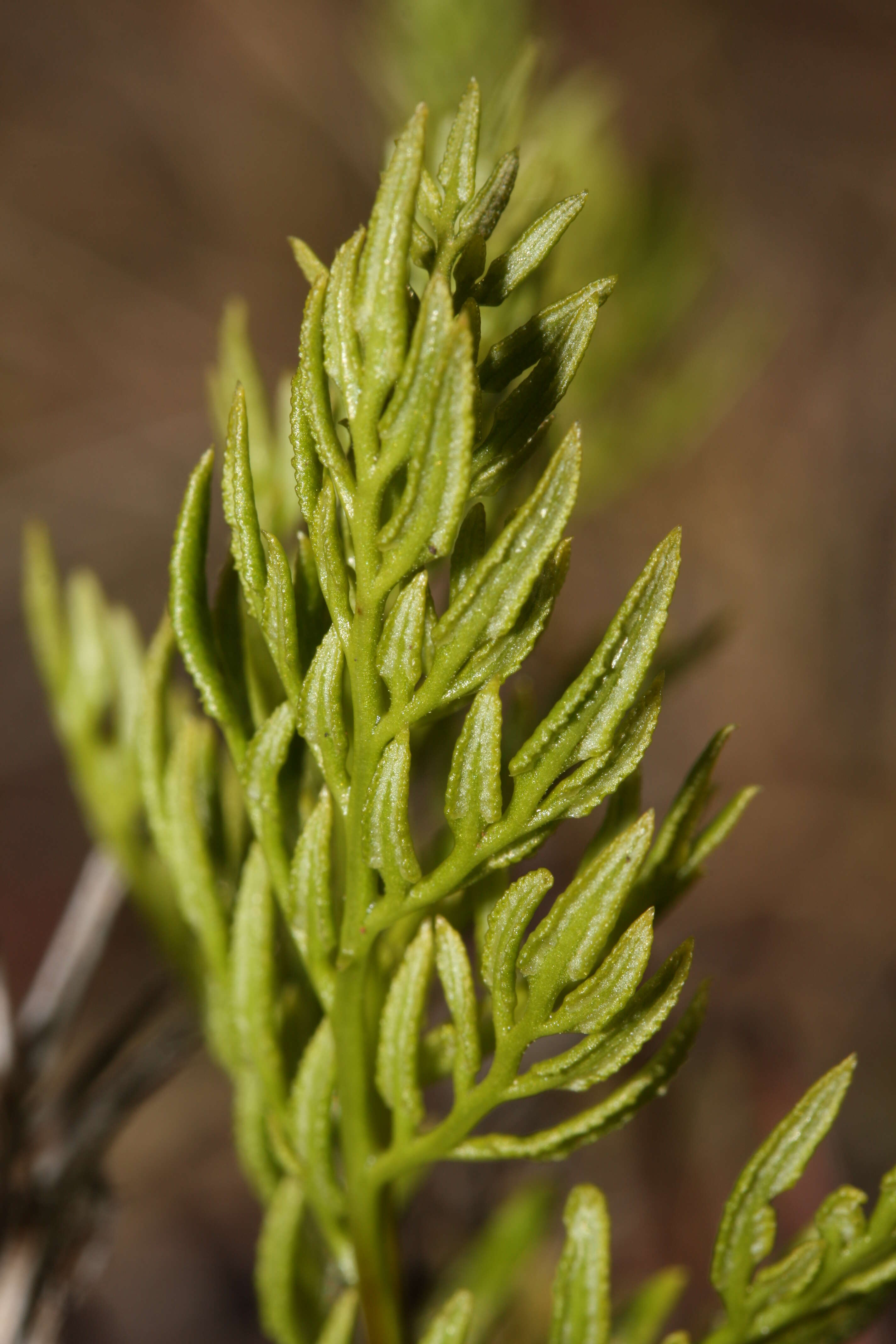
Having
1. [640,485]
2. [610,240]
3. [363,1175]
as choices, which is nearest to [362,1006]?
[363,1175]

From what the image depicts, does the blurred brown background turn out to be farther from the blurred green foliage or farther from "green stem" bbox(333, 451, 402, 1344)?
"green stem" bbox(333, 451, 402, 1344)

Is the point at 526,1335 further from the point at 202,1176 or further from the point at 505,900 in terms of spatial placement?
the point at 202,1176

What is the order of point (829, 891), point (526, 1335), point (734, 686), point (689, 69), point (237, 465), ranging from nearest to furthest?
point (237, 465), point (526, 1335), point (829, 891), point (734, 686), point (689, 69)

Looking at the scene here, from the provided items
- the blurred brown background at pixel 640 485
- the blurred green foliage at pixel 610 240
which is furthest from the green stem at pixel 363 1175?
the blurred brown background at pixel 640 485

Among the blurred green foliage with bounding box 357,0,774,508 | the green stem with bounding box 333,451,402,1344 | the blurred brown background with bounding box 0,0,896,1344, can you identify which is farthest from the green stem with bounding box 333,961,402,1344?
the blurred brown background with bounding box 0,0,896,1344

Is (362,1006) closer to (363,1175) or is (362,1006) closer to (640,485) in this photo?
(363,1175)

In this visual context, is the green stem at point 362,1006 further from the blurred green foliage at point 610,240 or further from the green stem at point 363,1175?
the blurred green foliage at point 610,240

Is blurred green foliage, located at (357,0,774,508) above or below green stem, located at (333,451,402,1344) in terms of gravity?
above

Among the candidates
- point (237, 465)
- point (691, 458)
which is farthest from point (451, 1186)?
point (691, 458)

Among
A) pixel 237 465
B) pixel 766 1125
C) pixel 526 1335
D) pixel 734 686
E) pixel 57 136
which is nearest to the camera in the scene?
pixel 237 465
